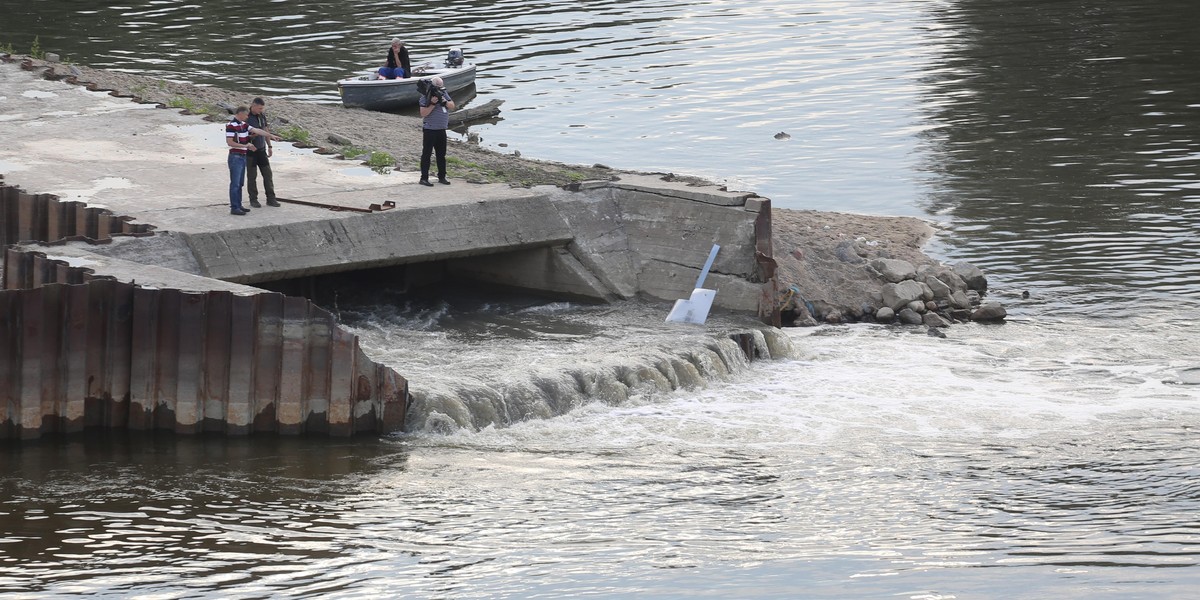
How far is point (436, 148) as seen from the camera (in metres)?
21.8

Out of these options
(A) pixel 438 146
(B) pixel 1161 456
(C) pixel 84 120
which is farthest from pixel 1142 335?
(C) pixel 84 120

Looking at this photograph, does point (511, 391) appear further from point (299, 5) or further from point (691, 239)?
point (299, 5)

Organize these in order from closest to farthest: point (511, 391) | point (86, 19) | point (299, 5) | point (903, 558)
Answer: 1. point (903, 558)
2. point (511, 391)
3. point (86, 19)
4. point (299, 5)

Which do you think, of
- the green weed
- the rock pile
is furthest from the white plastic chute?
the green weed

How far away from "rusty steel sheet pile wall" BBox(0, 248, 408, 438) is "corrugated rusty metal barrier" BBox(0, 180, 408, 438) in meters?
0.01

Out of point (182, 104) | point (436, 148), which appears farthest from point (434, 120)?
point (182, 104)

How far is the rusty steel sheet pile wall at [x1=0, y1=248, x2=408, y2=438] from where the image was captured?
51.1 feet

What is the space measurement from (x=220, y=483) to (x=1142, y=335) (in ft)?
41.3

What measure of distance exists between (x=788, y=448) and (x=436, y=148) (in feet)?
27.4

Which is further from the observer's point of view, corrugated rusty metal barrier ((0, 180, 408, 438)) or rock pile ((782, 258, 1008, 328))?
rock pile ((782, 258, 1008, 328))

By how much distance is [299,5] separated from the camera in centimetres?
5797

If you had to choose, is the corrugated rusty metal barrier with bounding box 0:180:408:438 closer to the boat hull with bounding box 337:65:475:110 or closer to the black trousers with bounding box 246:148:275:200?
the black trousers with bounding box 246:148:275:200

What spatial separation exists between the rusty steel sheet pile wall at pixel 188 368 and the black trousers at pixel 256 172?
14.9ft

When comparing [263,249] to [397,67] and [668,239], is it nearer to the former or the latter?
[668,239]
